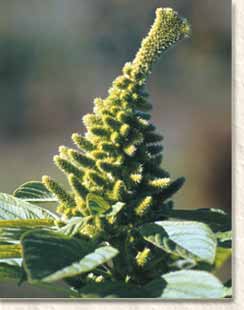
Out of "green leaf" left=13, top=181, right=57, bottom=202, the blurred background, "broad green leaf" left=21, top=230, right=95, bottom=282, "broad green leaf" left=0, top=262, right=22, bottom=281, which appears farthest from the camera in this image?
the blurred background

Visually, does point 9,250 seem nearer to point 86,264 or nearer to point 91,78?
point 86,264

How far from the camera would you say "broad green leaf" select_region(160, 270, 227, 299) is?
515 millimetres

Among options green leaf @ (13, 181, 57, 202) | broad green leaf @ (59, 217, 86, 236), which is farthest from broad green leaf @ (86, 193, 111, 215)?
green leaf @ (13, 181, 57, 202)

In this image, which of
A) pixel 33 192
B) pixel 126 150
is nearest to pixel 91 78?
pixel 33 192

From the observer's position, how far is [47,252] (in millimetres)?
508

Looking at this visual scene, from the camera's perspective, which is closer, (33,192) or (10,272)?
(10,272)

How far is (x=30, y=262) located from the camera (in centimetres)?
49

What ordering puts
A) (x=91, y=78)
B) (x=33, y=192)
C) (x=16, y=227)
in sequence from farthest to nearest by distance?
(x=91, y=78), (x=33, y=192), (x=16, y=227)

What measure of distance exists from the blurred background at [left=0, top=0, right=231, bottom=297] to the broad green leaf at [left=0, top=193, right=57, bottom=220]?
2.70ft

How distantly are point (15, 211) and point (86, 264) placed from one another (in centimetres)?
17

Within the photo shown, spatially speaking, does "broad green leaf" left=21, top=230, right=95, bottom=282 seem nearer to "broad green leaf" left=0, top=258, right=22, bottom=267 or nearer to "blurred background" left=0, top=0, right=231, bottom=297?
"broad green leaf" left=0, top=258, right=22, bottom=267

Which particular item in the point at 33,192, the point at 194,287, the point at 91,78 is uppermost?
A: the point at 91,78

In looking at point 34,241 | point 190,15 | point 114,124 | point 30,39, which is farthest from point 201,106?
point 34,241

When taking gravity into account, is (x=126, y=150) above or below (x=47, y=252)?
above
